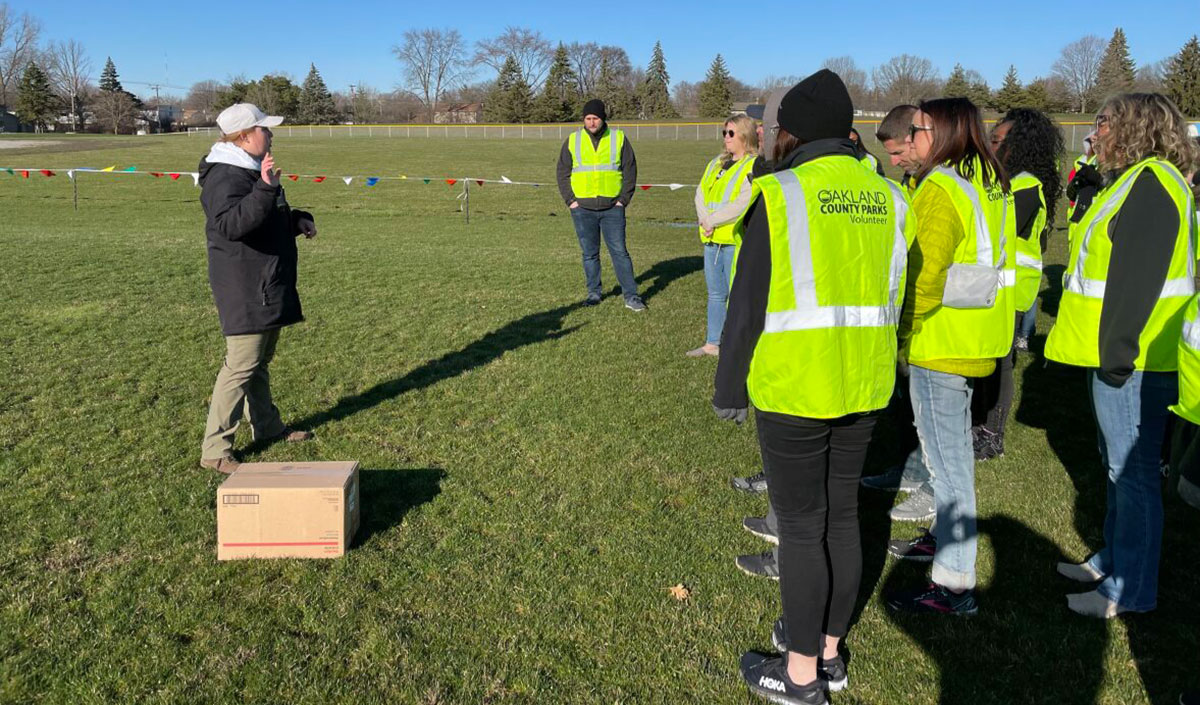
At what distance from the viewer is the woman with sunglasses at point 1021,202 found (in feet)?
16.2

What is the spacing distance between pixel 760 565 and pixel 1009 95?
67947 mm

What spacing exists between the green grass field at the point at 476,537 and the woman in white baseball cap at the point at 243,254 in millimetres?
380

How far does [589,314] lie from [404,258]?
462 cm

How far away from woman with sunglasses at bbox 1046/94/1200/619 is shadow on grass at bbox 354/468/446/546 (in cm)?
304

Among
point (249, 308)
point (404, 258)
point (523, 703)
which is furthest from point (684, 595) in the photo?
point (404, 258)

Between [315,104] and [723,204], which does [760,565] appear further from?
[315,104]

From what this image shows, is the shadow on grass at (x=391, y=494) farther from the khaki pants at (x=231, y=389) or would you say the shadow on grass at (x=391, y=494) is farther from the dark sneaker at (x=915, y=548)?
the dark sneaker at (x=915, y=548)

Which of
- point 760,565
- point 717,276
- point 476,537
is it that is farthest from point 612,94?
point 760,565

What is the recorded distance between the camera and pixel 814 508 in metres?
2.59

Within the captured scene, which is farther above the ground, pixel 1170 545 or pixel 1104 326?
pixel 1104 326

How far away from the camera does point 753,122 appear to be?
6.14 meters

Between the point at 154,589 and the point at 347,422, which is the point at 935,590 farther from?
the point at 347,422

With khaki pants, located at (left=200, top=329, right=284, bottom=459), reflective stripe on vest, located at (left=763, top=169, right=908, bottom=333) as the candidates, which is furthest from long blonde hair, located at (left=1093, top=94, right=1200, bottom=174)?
khaki pants, located at (left=200, top=329, right=284, bottom=459)

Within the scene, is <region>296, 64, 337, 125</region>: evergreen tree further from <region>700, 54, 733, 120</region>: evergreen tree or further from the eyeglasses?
the eyeglasses
